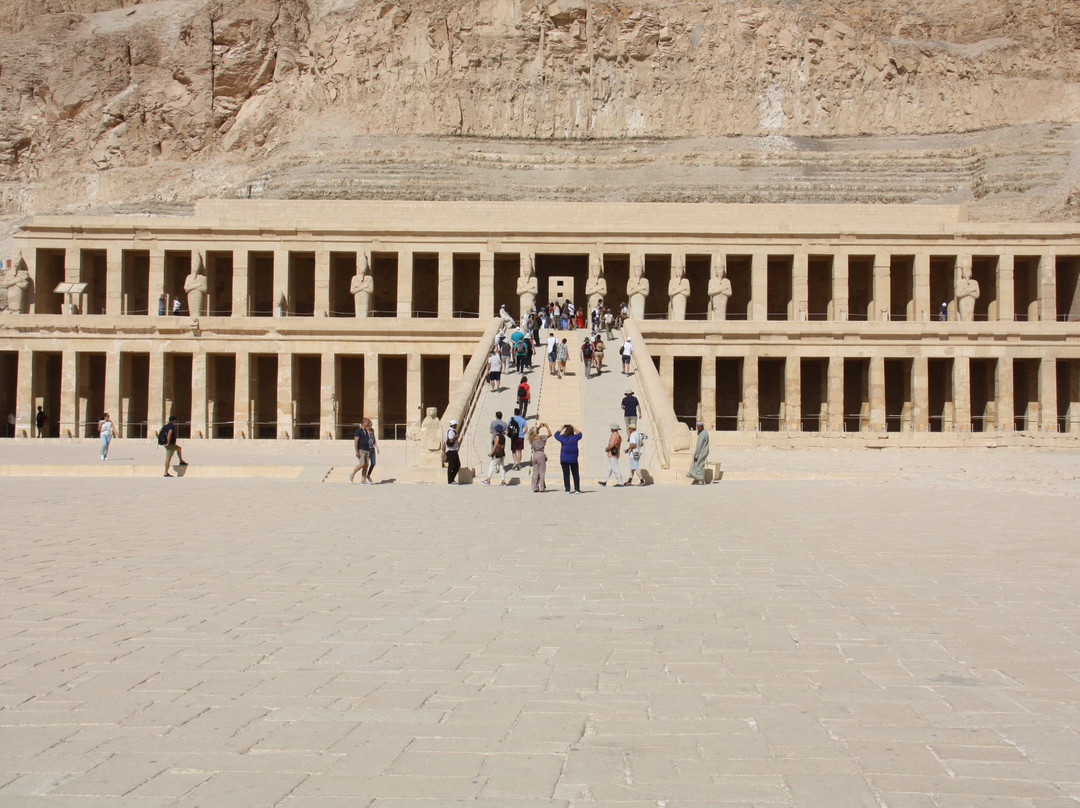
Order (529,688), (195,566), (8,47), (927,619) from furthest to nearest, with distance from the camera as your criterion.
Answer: (8,47)
(195,566)
(927,619)
(529,688)

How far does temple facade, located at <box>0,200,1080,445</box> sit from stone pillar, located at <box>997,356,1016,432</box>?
75mm

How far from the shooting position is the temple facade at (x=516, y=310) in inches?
1362

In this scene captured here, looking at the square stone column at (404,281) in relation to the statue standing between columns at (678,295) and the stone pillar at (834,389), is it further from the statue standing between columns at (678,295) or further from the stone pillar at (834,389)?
the stone pillar at (834,389)

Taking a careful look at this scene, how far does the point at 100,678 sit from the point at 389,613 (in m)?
2.22

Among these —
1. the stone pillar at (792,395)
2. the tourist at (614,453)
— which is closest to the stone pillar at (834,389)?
the stone pillar at (792,395)

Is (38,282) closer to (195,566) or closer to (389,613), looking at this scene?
(195,566)

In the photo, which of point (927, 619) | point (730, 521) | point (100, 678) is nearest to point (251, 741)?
point (100, 678)

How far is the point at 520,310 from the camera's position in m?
37.2

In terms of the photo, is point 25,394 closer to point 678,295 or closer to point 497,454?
point 497,454

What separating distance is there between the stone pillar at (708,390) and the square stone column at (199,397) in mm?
16796

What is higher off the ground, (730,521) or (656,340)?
(656,340)

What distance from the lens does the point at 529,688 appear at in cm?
550

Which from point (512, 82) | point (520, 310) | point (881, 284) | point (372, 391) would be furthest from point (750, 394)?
point (512, 82)

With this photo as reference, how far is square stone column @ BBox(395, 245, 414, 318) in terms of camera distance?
123 ft
